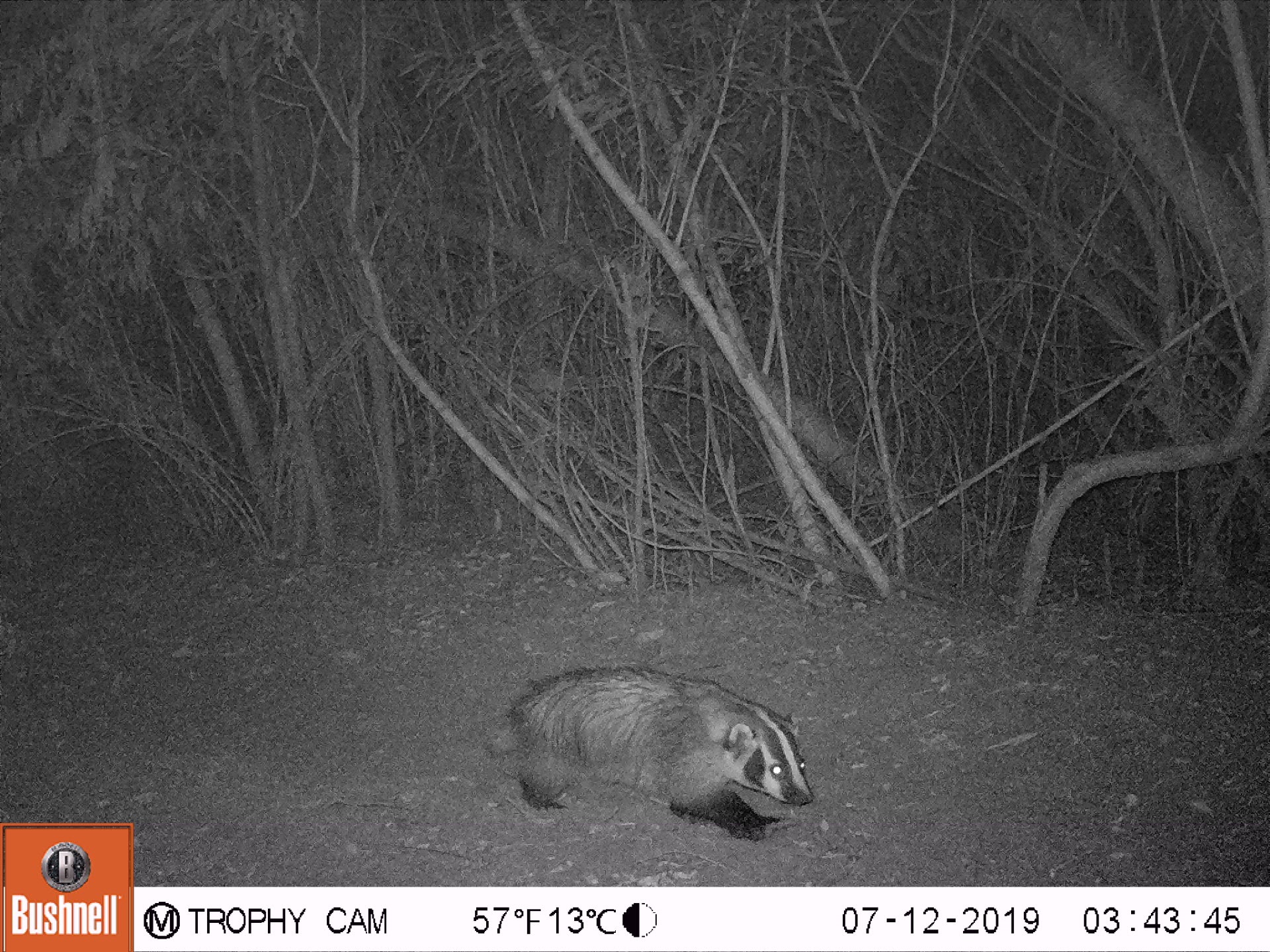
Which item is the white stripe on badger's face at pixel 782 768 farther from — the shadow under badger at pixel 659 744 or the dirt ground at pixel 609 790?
the dirt ground at pixel 609 790

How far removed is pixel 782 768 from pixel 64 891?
2070 millimetres

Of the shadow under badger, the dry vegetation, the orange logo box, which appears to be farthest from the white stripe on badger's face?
the orange logo box

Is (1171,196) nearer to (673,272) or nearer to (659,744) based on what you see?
(673,272)

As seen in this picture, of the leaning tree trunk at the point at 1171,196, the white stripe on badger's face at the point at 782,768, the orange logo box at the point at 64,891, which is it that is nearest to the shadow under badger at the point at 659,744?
the white stripe on badger's face at the point at 782,768

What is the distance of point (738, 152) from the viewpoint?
5.83 meters

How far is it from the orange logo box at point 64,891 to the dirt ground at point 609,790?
0.80 feet

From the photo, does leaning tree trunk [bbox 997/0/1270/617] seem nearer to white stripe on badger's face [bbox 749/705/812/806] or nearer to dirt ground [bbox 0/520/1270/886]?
dirt ground [bbox 0/520/1270/886]

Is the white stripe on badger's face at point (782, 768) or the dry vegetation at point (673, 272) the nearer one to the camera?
the white stripe on badger's face at point (782, 768)

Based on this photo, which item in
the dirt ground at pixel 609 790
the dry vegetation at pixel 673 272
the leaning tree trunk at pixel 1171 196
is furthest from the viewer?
the dry vegetation at pixel 673 272

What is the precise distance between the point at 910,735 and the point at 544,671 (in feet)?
5.39

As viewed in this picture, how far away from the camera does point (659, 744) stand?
13.6 feet

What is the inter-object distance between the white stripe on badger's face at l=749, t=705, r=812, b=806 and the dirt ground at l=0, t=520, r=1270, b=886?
0.12 metres

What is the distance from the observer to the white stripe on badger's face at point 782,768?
3.85 metres

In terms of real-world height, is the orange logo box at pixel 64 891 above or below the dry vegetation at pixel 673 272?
below
